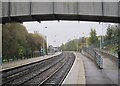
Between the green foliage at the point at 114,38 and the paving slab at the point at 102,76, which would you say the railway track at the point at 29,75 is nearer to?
the paving slab at the point at 102,76

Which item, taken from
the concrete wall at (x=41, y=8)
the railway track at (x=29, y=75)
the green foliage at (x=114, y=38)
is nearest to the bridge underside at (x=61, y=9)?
the concrete wall at (x=41, y=8)

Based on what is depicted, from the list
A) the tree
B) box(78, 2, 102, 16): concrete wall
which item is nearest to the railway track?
box(78, 2, 102, 16): concrete wall

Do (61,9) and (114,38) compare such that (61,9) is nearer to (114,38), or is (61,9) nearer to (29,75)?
(29,75)

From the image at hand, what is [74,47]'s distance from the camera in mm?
198500

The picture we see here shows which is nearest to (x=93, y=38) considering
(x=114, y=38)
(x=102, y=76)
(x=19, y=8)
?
(x=114, y=38)

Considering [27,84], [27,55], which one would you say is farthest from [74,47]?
[27,84]

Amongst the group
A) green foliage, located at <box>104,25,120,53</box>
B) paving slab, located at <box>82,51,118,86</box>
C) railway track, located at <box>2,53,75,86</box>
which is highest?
green foliage, located at <box>104,25,120,53</box>

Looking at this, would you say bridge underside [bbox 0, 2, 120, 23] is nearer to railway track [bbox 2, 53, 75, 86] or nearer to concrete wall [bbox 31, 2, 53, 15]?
concrete wall [bbox 31, 2, 53, 15]

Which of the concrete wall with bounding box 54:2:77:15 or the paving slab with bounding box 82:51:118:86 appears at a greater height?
the concrete wall with bounding box 54:2:77:15

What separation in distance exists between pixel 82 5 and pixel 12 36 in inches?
1580

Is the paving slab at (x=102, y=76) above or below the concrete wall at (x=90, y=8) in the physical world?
below

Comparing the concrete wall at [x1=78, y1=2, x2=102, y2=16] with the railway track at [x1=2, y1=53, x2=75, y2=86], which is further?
the railway track at [x1=2, y1=53, x2=75, y2=86]

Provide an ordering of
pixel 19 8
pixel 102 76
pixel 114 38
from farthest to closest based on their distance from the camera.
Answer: pixel 114 38
pixel 102 76
pixel 19 8

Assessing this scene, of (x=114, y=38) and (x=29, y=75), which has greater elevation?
(x=114, y=38)
